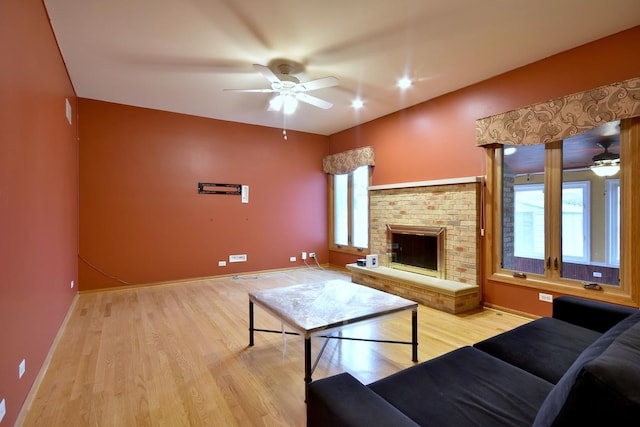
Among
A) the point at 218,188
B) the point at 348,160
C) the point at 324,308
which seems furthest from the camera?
the point at 348,160

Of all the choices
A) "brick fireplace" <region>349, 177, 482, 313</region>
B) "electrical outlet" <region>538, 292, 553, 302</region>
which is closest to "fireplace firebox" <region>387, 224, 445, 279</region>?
"brick fireplace" <region>349, 177, 482, 313</region>

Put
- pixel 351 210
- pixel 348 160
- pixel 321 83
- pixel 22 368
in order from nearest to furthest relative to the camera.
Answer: pixel 22 368
pixel 321 83
pixel 348 160
pixel 351 210

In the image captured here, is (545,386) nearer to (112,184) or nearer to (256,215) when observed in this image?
(256,215)

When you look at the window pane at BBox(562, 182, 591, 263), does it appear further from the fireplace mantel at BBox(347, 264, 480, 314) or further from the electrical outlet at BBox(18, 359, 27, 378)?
the electrical outlet at BBox(18, 359, 27, 378)

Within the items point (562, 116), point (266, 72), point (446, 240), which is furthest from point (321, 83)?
point (446, 240)

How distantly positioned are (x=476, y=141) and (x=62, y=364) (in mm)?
4812

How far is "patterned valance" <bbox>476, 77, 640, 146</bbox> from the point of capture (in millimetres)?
2766

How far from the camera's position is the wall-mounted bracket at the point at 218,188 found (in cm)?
540

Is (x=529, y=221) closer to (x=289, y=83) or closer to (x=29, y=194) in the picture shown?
(x=289, y=83)

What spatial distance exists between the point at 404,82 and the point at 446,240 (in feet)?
7.12

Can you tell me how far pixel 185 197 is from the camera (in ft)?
17.3

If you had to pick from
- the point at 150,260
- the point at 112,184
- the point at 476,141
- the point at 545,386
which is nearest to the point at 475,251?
the point at 476,141

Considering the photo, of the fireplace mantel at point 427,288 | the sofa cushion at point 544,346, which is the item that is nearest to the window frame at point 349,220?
the fireplace mantel at point 427,288

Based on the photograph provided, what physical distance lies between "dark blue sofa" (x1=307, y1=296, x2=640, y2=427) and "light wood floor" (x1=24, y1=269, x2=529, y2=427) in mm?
808
